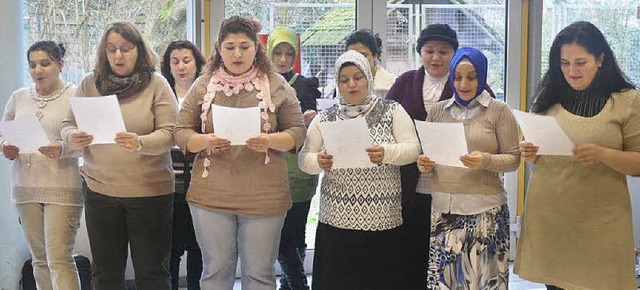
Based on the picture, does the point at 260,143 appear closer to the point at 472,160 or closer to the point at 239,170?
the point at 239,170

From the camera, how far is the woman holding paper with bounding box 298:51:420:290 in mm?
2582

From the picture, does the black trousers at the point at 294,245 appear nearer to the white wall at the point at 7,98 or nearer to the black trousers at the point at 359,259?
the black trousers at the point at 359,259

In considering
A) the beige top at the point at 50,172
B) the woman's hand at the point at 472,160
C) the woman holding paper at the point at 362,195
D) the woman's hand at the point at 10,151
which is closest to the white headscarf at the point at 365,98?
the woman holding paper at the point at 362,195

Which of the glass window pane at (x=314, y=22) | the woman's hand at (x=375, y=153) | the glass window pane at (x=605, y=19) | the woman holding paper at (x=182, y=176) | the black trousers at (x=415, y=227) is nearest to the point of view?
the woman's hand at (x=375, y=153)

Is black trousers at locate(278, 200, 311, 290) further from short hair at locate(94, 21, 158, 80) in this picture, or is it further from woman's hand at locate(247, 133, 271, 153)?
short hair at locate(94, 21, 158, 80)

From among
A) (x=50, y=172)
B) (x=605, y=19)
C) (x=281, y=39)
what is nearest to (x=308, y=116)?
(x=281, y=39)

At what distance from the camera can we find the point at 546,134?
7.61 ft

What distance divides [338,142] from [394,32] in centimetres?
183

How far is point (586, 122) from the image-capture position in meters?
2.33

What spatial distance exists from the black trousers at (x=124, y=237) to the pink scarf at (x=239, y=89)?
0.31m

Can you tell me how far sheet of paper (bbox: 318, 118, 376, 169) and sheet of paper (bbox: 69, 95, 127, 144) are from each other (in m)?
0.76

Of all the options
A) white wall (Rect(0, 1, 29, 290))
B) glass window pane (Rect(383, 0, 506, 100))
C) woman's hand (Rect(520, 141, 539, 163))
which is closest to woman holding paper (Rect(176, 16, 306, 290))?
woman's hand (Rect(520, 141, 539, 163))

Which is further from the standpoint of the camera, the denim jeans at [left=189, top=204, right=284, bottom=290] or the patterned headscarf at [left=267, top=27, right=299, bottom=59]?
the patterned headscarf at [left=267, top=27, right=299, bottom=59]

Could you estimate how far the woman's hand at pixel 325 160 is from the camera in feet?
8.28
